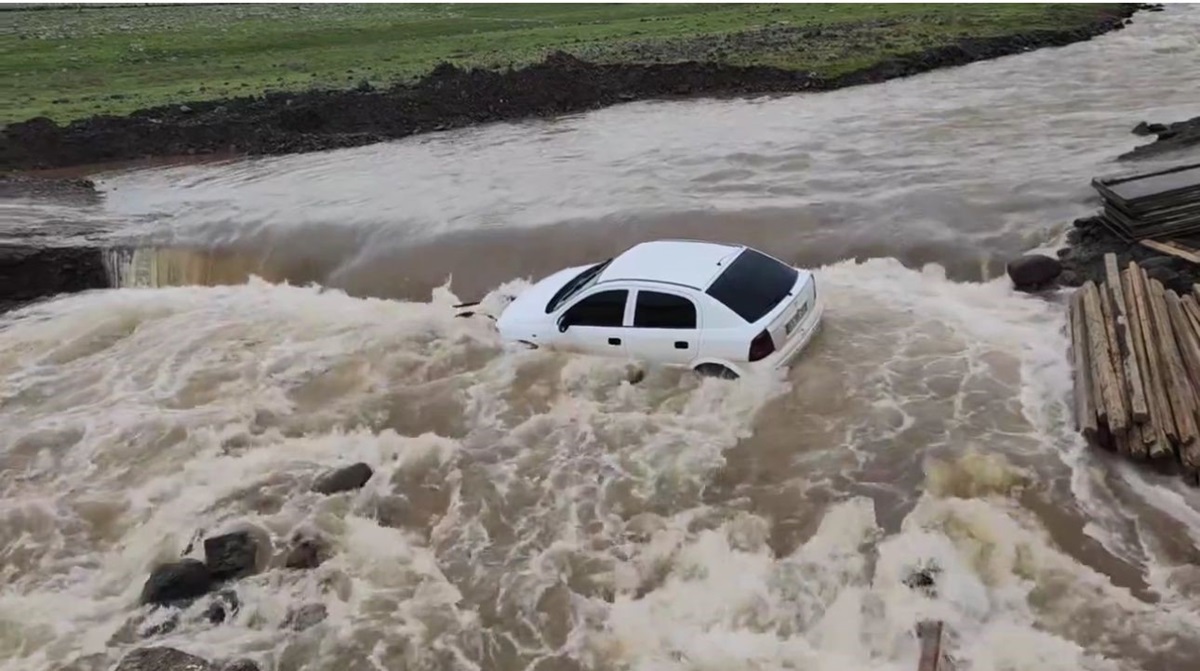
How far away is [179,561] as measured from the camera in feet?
32.8

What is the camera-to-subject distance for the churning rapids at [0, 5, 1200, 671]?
28.7ft

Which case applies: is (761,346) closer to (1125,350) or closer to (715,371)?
(715,371)

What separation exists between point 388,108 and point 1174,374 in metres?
22.7

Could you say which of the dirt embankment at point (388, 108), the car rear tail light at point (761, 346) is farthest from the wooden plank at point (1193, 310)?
the dirt embankment at point (388, 108)

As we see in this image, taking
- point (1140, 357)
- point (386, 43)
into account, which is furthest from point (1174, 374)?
point (386, 43)

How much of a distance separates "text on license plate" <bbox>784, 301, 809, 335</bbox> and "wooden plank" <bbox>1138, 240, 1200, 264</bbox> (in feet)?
19.6

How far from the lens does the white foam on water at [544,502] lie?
8.63 m

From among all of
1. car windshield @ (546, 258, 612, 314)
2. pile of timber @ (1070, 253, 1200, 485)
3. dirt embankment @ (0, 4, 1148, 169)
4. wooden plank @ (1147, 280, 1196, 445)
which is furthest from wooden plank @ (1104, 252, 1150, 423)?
dirt embankment @ (0, 4, 1148, 169)

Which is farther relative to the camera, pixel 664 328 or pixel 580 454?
pixel 664 328

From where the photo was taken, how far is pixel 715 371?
11.6 meters

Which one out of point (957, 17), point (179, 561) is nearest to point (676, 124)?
point (179, 561)

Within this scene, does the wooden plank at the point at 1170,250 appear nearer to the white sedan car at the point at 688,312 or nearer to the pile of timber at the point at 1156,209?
the pile of timber at the point at 1156,209

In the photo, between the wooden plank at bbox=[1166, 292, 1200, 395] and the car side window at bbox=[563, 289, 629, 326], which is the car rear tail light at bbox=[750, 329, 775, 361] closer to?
the car side window at bbox=[563, 289, 629, 326]

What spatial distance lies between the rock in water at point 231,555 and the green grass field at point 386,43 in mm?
22983
